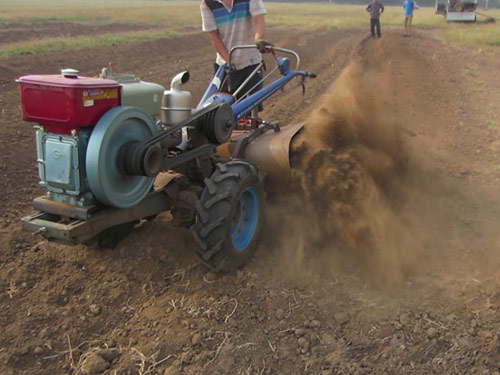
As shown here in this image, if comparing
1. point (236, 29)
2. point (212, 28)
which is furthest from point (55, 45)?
point (236, 29)

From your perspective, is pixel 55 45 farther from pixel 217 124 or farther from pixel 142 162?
pixel 142 162

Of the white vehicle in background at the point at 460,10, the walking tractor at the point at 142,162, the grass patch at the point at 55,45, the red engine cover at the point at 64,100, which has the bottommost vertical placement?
the walking tractor at the point at 142,162

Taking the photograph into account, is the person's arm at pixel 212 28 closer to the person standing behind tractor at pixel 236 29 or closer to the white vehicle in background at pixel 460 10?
the person standing behind tractor at pixel 236 29

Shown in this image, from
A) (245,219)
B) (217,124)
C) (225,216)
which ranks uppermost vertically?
(217,124)

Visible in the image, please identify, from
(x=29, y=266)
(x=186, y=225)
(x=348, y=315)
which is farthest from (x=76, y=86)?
(x=348, y=315)

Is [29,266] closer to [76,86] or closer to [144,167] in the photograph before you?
[144,167]

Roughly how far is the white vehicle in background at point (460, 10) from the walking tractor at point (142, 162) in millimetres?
31768

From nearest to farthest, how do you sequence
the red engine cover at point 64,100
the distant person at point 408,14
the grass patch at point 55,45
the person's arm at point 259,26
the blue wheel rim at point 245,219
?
the red engine cover at point 64,100, the blue wheel rim at point 245,219, the person's arm at point 259,26, the grass patch at point 55,45, the distant person at point 408,14

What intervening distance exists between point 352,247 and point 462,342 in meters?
1.39

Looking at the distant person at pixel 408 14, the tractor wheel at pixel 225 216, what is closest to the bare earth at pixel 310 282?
the tractor wheel at pixel 225 216

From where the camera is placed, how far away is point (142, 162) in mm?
3252

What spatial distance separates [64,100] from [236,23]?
2.67m

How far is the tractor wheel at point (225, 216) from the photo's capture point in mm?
3666

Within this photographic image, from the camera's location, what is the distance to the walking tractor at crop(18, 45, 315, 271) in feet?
10.1
